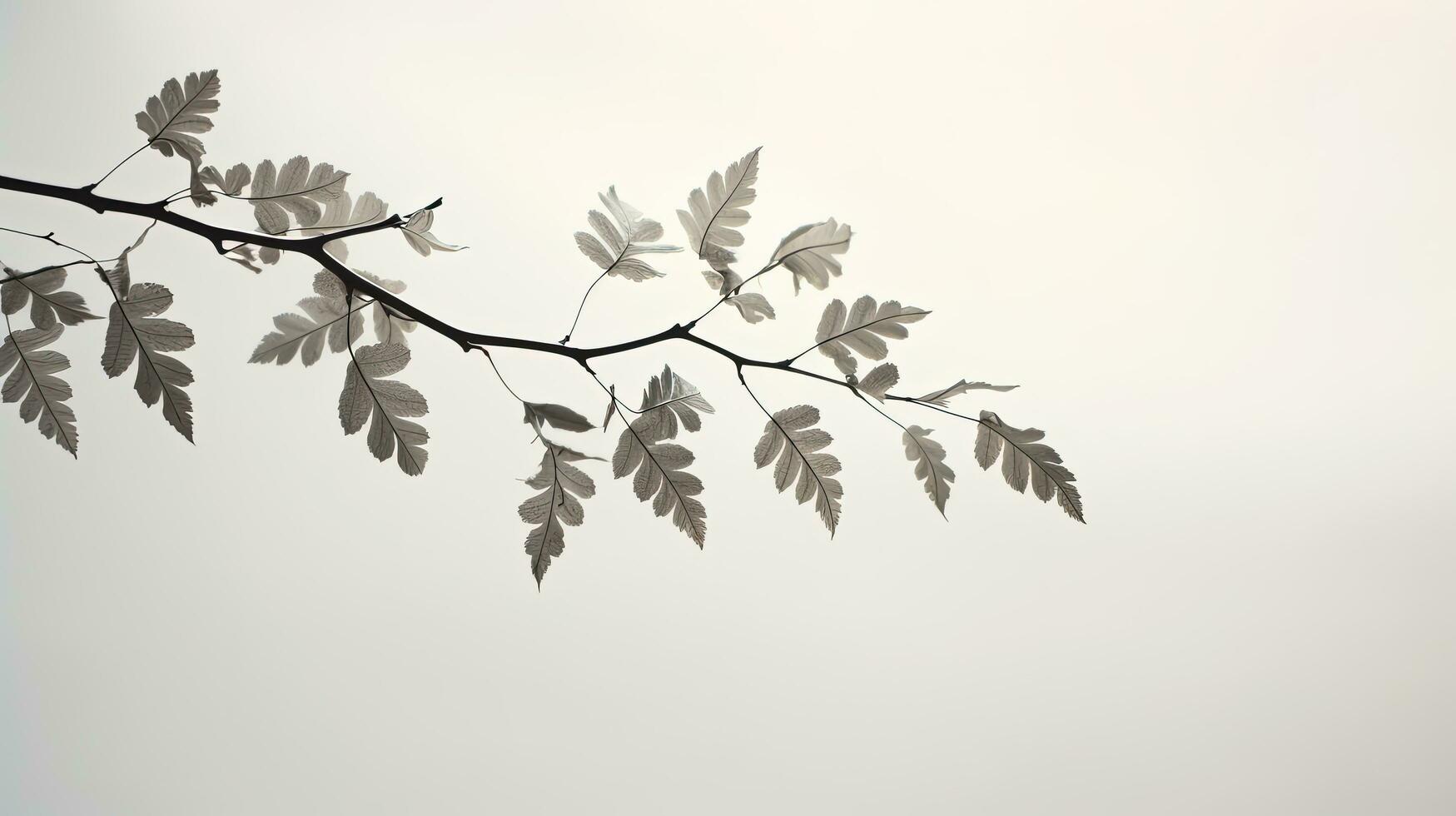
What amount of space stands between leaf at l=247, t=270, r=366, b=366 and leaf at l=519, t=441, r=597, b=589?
0.07m

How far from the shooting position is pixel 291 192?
0.20 meters

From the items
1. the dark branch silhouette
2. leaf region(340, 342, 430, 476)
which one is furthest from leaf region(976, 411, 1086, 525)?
leaf region(340, 342, 430, 476)

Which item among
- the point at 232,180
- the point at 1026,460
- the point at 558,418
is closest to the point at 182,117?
the point at 232,180

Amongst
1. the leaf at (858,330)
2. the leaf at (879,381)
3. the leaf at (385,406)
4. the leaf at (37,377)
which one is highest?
the leaf at (858,330)

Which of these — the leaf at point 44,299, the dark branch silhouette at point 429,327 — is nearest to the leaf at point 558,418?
the dark branch silhouette at point 429,327

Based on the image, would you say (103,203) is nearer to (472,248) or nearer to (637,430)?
(637,430)

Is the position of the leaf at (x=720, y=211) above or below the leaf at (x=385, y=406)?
above

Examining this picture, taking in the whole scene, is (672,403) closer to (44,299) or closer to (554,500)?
(554,500)

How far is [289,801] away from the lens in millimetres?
1271

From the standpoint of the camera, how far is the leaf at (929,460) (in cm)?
22

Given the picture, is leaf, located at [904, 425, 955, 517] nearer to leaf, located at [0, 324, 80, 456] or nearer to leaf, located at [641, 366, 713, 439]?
leaf, located at [641, 366, 713, 439]

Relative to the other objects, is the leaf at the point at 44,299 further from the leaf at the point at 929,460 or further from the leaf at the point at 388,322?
the leaf at the point at 929,460

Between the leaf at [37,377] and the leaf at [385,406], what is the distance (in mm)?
71

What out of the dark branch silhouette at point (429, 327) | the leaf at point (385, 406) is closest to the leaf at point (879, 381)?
the dark branch silhouette at point (429, 327)
